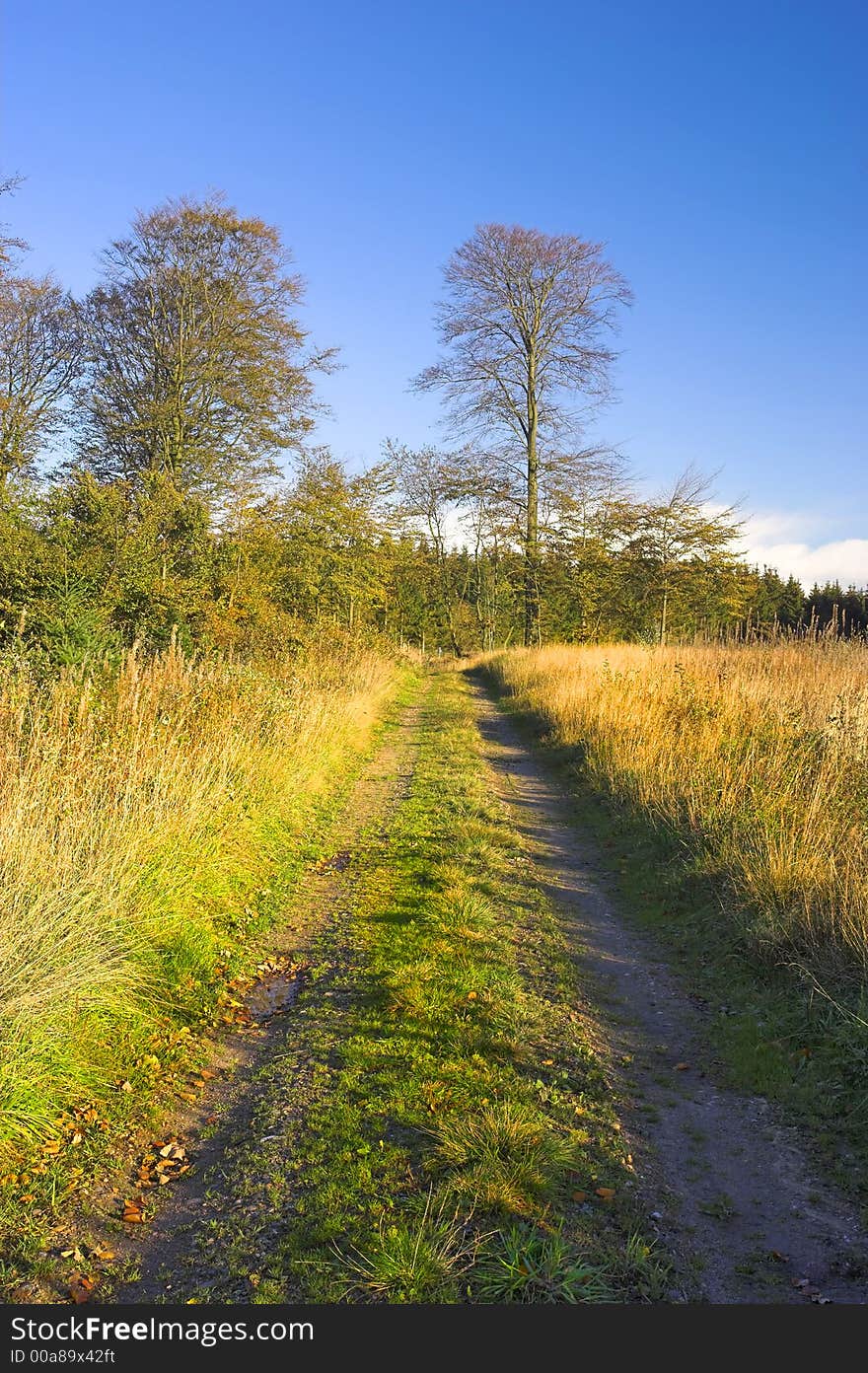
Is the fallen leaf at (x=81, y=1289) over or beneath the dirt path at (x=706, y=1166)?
beneath

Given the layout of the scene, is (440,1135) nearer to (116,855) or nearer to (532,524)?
(116,855)

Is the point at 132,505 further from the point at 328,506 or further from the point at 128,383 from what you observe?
the point at 128,383

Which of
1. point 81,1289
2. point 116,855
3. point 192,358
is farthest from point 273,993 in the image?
point 192,358

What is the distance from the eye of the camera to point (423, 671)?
108 feet

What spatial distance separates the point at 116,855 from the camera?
198 inches

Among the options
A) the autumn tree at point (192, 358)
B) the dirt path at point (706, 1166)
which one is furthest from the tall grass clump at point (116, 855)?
the autumn tree at point (192, 358)

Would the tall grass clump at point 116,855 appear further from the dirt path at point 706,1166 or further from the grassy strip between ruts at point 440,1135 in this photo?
the dirt path at point 706,1166

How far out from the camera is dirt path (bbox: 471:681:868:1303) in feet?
9.23

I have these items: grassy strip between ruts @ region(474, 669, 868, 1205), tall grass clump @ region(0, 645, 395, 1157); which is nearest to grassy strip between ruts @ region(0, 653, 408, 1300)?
tall grass clump @ region(0, 645, 395, 1157)

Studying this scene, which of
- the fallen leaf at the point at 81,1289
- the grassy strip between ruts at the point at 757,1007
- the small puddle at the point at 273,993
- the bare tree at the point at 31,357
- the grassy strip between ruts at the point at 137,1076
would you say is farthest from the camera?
the bare tree at the point at 31,357

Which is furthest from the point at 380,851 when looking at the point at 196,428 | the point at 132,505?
the point at 196,428

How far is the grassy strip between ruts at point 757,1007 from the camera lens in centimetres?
373

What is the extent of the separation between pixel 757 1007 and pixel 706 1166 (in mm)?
1448

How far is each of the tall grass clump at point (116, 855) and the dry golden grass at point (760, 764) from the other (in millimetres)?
3935
